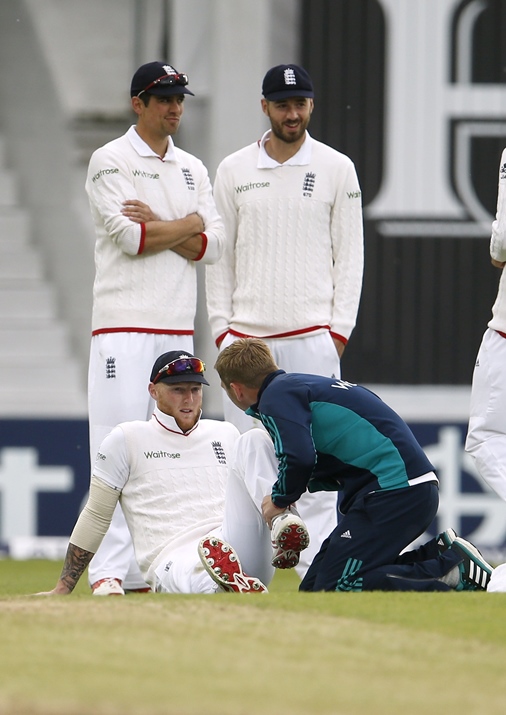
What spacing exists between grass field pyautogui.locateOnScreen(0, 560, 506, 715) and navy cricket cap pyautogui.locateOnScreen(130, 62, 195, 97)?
2042 mm

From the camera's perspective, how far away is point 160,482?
5.02 meters

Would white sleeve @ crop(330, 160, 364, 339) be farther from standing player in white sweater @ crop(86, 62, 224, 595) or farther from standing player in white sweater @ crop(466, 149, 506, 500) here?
standing player in white sweater @ crop(466, 149, 506, 500)

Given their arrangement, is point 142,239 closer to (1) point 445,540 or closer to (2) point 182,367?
(2) point 182,367

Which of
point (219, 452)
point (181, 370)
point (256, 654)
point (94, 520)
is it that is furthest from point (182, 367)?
point (256, 654)

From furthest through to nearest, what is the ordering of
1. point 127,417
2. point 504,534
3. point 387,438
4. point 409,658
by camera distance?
1. point 504,534
2. point 127,417
3. point 387,438
4. point 409,658

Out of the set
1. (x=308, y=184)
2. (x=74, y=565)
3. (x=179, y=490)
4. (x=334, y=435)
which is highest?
(x=308, y=184)

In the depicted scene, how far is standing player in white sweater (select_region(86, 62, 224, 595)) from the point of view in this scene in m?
5.37

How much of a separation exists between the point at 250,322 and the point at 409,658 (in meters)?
2.41

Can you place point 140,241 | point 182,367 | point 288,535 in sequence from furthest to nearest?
point 140,241, point 182,367, point 288,535

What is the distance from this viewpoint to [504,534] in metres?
7.95

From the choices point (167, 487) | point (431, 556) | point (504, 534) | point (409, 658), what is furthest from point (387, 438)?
point (504, 534)

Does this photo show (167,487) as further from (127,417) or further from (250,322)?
(250,322)

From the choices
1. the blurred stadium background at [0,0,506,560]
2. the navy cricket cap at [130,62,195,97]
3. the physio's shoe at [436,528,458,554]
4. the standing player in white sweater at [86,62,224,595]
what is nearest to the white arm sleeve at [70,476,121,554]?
the standing player in white sweater at [86,62,224,595]

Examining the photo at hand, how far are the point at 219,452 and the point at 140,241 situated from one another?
0.85 m
